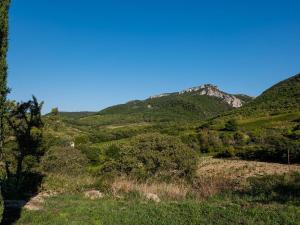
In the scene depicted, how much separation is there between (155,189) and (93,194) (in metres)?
2.57

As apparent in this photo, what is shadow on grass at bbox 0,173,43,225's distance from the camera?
12.7 m

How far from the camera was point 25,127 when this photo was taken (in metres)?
19.8

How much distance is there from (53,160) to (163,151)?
6718 millimetres

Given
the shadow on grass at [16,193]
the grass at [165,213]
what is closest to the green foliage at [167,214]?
the grass at [165,213]

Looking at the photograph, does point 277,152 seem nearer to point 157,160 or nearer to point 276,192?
point 157,160

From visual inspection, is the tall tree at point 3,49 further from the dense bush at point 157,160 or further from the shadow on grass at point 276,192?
the dense bush at point 157,160

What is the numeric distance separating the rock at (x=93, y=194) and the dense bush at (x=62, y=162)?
6.22 meters

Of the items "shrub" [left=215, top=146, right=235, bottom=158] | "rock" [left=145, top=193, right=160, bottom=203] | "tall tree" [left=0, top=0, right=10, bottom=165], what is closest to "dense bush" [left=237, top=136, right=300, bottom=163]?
"shrub" [left=215, top=146, right=235, bottom=158]

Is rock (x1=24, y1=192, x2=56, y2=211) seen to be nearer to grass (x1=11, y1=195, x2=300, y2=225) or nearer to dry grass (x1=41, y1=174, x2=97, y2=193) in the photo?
grass (x1=11, y1=195, x2=300, y2=225)

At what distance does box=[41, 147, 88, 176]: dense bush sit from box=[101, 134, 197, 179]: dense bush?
2.99 m

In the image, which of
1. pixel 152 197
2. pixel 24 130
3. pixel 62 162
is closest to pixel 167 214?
pixel 152 197

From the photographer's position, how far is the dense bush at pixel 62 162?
23.2 m

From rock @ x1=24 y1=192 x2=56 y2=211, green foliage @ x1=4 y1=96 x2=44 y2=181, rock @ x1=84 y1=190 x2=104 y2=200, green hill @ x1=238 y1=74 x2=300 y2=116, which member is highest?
green hill @ x1=238 y1=74 x2=300 y2=116

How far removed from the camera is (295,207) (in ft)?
39.1
